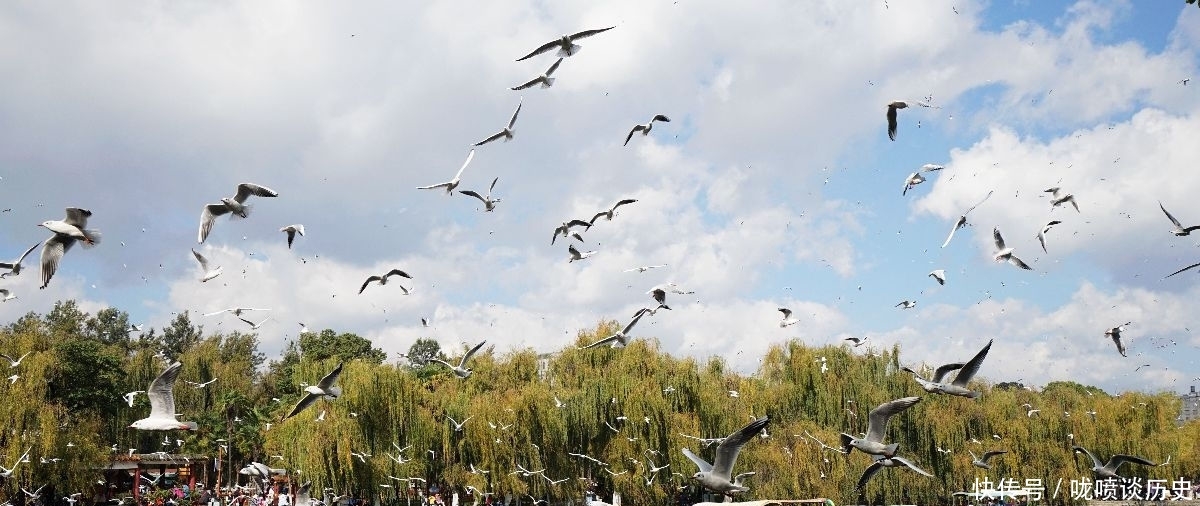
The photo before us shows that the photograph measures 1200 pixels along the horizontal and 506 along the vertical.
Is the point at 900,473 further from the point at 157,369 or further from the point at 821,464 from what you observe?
the point at 157,369

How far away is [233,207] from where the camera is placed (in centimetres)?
1231

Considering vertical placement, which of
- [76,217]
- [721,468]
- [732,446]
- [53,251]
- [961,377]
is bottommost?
[721,468]

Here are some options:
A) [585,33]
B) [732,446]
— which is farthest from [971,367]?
[585,33]

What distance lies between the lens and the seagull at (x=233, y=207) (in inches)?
480

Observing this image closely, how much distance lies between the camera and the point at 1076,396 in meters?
39.3

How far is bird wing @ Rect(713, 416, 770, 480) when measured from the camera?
11.2m

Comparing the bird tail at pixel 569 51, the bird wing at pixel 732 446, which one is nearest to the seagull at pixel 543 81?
the bird tail at pixel 569 51

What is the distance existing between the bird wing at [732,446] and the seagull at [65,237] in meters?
7.96

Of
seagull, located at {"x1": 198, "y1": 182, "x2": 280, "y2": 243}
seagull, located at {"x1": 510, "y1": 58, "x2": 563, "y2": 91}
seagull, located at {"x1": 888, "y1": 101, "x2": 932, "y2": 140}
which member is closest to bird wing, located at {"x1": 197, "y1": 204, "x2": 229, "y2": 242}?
seagull, located at {"x1": 198, "y1": 182, "x2": 280, "y2": 243}

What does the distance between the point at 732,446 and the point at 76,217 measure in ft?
27.6

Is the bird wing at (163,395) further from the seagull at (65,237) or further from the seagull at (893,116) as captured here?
the seagull at (893,116)

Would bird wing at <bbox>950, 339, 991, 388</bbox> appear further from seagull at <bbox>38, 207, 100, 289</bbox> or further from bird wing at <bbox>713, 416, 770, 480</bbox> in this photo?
seagull at <bbox>38, 207, 100, 289</bbox>

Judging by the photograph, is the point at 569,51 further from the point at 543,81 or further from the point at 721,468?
the point at 721,468

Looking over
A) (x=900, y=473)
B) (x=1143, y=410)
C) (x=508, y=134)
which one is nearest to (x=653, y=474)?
(x=900, y=473)
